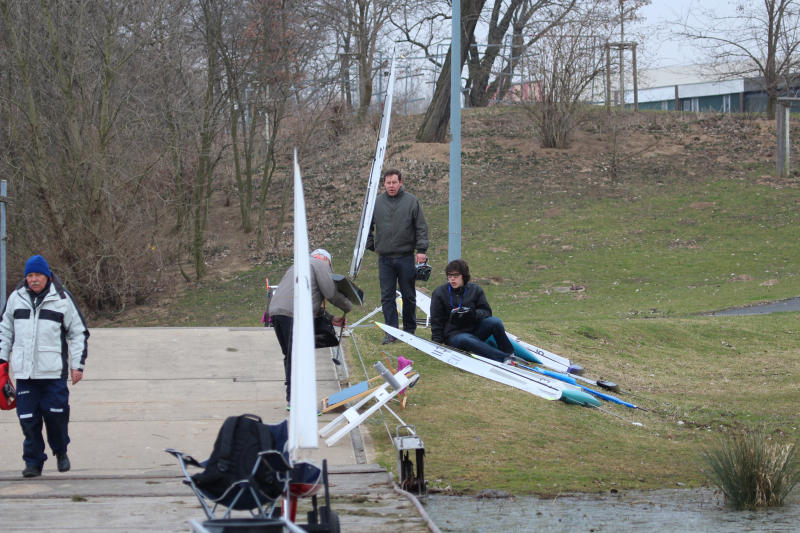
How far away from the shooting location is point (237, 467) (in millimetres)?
4641

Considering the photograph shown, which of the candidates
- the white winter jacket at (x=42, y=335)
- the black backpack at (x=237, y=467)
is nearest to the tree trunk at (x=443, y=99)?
the white winter jacket at (x=42, y=335)

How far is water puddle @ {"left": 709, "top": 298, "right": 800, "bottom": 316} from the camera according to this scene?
17734 millimetres

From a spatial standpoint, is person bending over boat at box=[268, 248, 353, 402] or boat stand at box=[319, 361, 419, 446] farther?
person bending over boat at box=[268, 248, 353, 402]

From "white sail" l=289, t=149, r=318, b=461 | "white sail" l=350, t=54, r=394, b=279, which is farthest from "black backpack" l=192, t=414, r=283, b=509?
"white sail" l=350, t=54, r=394, b=279

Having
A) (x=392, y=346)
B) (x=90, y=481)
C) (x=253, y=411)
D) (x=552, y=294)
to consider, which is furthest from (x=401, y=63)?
(x=90, y=481)

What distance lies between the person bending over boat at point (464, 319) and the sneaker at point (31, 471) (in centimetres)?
500

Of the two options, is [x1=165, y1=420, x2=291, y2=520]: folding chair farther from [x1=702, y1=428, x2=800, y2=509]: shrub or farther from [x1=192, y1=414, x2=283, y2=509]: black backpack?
[x1=702, y1=428, x2=800, y2=509]: shrub

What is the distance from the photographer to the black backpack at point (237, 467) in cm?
456

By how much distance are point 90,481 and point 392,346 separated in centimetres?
517

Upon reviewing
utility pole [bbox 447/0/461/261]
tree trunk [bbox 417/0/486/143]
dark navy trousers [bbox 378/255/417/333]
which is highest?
tree trunk [bbox 417/0/486/143]

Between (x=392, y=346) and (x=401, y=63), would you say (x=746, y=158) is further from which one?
(x=392, y=346)

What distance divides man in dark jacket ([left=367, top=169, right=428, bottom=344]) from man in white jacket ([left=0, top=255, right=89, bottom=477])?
4.34 metres

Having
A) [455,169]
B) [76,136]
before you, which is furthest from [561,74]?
[455,169]

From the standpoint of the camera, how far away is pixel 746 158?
104 feet
